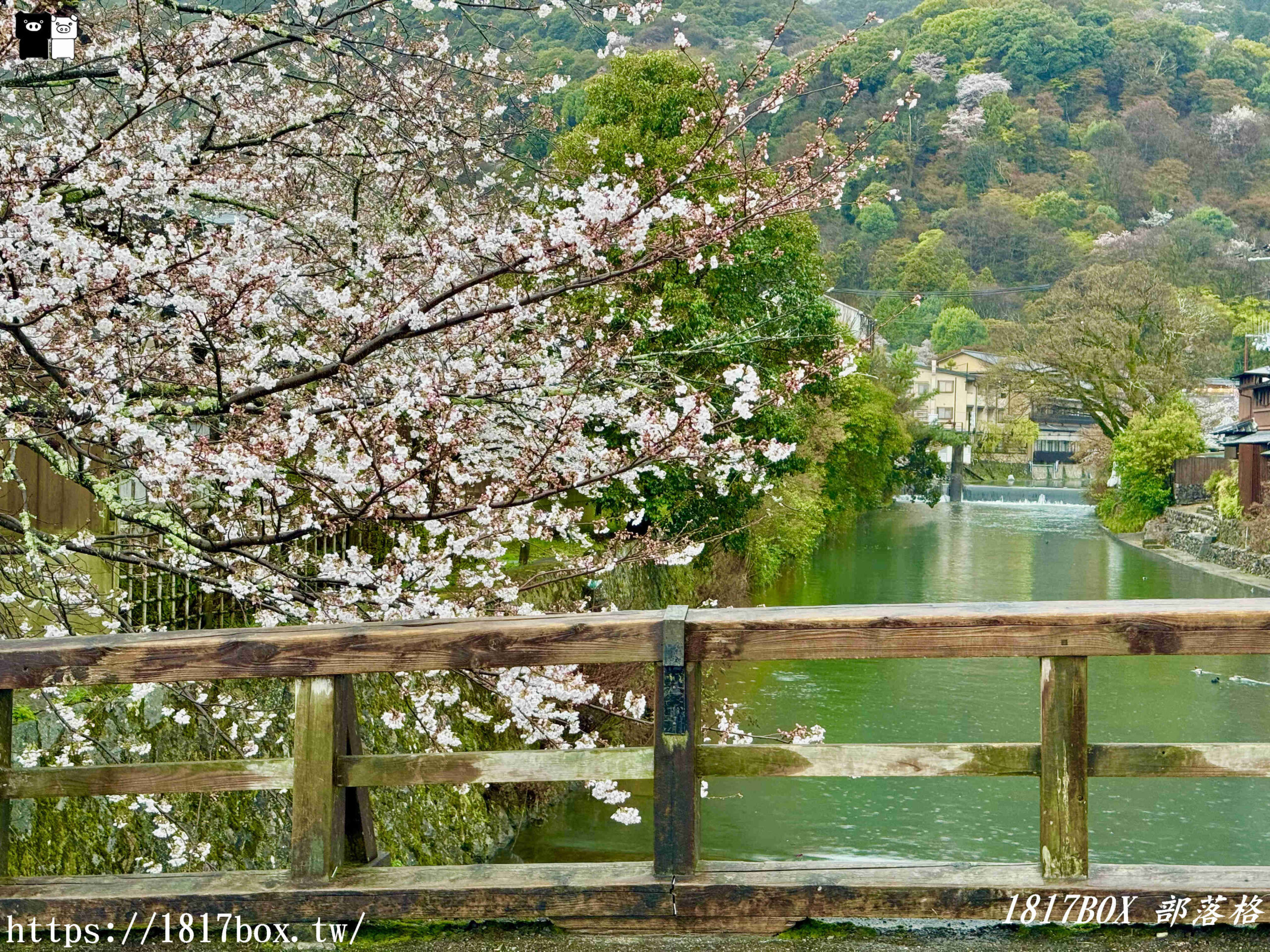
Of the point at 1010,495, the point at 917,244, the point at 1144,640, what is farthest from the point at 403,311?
the point at 917,244

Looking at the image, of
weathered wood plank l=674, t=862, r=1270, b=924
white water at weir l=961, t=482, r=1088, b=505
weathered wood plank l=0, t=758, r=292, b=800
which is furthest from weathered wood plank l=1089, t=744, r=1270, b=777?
white water at weir l=961, t=482, r=1088, b=505

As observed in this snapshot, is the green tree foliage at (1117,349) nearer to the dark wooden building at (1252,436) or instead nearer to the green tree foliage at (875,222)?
the dark wooden building at (1252,436)

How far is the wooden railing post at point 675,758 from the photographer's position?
11.2ft

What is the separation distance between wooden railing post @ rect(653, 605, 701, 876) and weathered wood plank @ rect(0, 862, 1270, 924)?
0.09 meters

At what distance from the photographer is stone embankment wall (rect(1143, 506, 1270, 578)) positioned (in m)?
35.2

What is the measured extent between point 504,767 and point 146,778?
110cm

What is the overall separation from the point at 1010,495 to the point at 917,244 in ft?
128

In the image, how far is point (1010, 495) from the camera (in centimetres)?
6850

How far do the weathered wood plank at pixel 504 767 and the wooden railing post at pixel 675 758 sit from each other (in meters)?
0.06

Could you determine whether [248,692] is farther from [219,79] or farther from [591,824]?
[591,824]

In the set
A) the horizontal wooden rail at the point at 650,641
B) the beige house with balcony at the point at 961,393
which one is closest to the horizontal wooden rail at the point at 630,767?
the horizontal wooden rail at the point at 650,641

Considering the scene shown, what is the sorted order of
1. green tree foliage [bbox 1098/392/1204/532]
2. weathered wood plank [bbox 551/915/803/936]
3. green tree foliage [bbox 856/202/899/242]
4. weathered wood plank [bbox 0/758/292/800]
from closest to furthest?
1. weathered wood plank [bbox 551/915/803/936]
2. weathered wood plank [bbox 0/758/292/800]
3. green tree foliage [bbox 1098/392/1204/532]
4. green tree foliage [bbox 856/202/899/242]

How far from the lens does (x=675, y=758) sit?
3.42 meters

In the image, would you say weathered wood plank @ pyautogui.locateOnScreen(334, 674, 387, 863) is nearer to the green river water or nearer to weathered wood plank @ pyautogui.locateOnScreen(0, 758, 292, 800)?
weathered wood plank @ pyautogui.locateOnScreen(0, 758, 292, 800)
